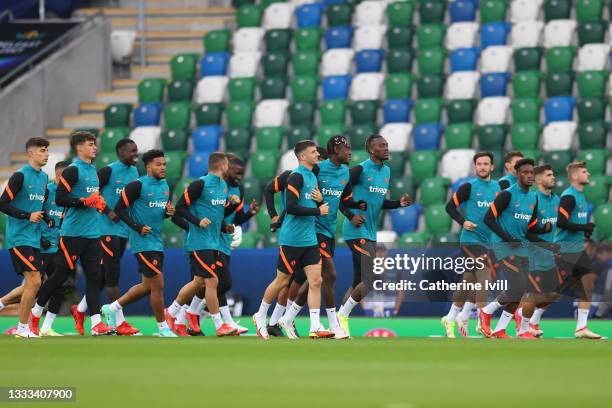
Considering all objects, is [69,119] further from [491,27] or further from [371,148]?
[371,148]

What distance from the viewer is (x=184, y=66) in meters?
27.3

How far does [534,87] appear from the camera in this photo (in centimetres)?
2414

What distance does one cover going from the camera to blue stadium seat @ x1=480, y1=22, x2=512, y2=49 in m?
25.5

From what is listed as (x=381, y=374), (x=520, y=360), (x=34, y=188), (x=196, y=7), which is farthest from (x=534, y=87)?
(x=381, y=374)

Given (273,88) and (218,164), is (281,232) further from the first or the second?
(273,88)

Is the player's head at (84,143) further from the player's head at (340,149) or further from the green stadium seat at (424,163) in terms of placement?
the green stadium seat at (424,163)

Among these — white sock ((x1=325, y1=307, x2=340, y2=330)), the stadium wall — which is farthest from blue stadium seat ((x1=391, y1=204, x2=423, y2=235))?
the stadium wall

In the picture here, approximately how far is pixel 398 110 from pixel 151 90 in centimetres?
541

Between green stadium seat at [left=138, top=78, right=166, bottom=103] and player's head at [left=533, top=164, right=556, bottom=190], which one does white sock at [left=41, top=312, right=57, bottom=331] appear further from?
green stadium seat at [left=138, top=78, right=166, bottom=103]

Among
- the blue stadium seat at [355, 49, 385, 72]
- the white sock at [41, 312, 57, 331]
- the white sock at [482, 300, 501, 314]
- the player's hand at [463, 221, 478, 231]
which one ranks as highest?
the blue stadium seat at [355, 49, 385, 72]

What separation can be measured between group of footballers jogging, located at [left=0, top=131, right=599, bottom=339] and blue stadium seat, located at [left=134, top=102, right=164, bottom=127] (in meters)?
9.61

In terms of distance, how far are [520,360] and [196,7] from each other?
2031 cm

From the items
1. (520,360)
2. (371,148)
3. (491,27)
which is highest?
(491,27)

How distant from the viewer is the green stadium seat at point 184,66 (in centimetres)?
2723
